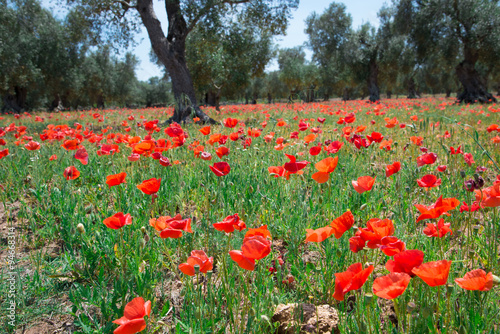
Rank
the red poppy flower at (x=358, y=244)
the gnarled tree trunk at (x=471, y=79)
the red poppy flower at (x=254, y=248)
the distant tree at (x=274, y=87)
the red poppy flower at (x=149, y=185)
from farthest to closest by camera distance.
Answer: the distant tree at (x=274, y=87) → the gnarled tree trunk at (x=471, y=79) → the red poppy flower at (x=149, y=185) → the red poppy flower at (x=358, y=244) → the red poppy flower at (x=254, y=248)

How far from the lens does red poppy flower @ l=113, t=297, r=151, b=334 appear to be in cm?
81

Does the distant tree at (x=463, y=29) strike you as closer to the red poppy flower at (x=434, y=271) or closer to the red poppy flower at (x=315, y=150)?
the red poppy flower at (x=315, y=150)

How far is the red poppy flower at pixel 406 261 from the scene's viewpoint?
33.1 inches

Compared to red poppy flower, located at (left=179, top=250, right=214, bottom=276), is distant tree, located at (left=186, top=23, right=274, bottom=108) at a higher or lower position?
higher

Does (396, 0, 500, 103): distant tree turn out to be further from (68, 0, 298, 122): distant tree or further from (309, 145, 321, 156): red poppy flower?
(309, 145, 321, 156): red poppy flower

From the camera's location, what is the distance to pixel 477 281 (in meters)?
0.82

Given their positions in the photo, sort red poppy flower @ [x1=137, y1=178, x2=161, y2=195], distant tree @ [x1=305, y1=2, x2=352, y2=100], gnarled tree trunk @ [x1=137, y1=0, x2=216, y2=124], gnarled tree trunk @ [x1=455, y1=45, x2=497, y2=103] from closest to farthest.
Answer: red poppy flower @ [x1=137, y1=178, x2=161, y2=195] < gnarled tree trunk @ [x1=137, y1=0, x2=216, y2=124] < gnarled tree trunk @ [x1=455, y1=45, x2=497, y2=103] < distant tree @ [x1=305, y1=2, x2=352, y2=100]

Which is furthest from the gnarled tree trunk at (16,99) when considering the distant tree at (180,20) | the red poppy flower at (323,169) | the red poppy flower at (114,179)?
the red poppy flower at (323,169)

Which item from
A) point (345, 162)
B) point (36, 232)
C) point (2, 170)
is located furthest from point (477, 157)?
point (2, 170)

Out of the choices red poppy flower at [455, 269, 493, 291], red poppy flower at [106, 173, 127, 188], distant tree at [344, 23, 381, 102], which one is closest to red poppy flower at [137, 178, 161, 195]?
red poppy flower at [106, 173, 127, 188]

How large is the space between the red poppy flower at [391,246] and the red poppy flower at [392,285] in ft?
0.37

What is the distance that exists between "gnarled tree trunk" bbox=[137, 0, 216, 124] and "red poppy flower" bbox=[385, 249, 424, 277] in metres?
7.51

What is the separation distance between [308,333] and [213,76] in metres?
20.2

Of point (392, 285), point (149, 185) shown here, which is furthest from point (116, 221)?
point (392, 285)
